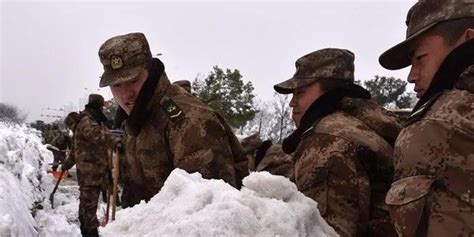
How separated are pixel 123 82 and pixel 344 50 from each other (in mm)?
1359

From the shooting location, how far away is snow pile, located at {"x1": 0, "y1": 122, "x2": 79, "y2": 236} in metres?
6.72

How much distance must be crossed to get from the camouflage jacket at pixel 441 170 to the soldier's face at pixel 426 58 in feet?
0.54

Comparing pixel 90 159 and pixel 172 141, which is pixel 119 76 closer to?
pixel 172 141

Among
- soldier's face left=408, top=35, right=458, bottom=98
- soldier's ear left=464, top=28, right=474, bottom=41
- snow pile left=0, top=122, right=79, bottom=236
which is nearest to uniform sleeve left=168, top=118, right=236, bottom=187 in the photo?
soldier's face left=408, top=35, right=458, bottom=98

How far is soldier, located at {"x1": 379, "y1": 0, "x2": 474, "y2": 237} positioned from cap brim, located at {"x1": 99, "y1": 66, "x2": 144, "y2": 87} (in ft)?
6.09

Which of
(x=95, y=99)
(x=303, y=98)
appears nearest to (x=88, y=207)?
(x=95, y=99)

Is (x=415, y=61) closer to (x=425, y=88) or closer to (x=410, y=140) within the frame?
(x=425, y=88)

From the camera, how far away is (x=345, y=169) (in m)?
2.58

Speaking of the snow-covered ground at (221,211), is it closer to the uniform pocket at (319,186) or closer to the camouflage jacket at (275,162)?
the uniform pocket at (319,186)

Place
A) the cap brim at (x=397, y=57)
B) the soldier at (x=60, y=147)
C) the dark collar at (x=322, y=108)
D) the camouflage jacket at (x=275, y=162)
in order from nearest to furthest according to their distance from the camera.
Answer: the cap brim at (x=397, y=57), the dark collar at (x=322, y=108), the camouflage jacket at (x=275, y=162), the soldier at (x=60, y=147)

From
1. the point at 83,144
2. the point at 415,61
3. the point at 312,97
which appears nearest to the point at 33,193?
the point at 83,144

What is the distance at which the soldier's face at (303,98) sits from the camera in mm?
3041

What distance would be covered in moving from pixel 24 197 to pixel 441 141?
816cm

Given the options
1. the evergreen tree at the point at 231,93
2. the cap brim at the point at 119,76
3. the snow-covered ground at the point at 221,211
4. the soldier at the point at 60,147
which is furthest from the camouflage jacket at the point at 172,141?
the evergreen tree at the point at 231,93
